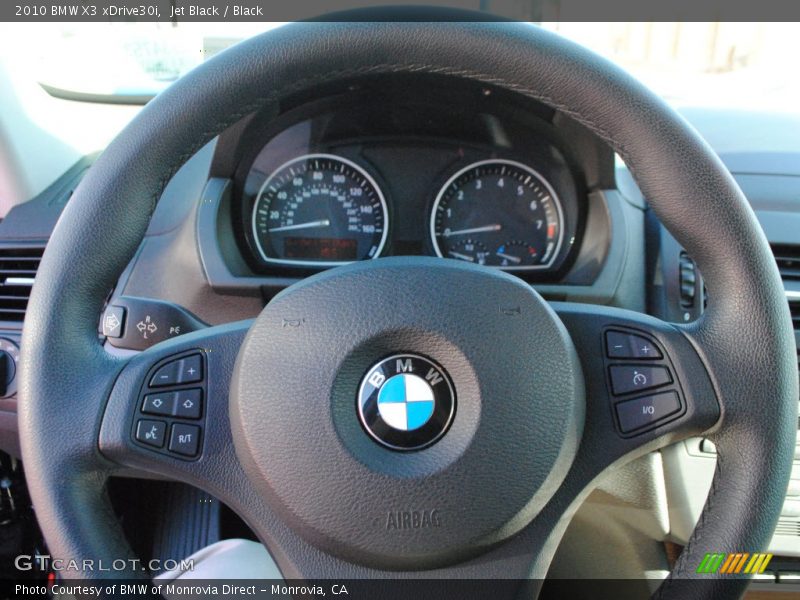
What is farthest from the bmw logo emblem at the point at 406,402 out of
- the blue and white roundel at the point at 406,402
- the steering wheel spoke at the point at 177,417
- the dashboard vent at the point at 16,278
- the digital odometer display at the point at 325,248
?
the dashboard vent at the point at 16,278

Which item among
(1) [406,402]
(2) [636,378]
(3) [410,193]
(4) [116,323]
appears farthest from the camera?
(3) [410,193]

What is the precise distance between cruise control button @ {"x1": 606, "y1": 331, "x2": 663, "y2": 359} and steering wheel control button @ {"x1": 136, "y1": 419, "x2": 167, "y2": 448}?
59 cm

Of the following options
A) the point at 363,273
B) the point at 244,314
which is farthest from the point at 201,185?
the point at 363,273

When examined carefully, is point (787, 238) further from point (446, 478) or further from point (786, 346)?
point (446, 478)

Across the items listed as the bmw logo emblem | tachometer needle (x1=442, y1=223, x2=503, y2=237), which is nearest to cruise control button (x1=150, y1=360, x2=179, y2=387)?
the bmw logo emblem

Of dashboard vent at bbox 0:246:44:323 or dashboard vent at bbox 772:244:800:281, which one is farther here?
dashboard vent at bbox 0:246:44:323

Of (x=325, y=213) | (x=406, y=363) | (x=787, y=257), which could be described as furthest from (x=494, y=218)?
(x=406, y=363)

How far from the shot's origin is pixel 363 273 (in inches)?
40.8

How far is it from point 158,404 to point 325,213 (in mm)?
983

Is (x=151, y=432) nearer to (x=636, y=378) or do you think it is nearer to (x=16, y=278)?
(x=636, y=378)

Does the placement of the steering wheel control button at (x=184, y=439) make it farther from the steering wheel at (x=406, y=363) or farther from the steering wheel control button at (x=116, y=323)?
the steering wheel control button at (x=116, y=323)

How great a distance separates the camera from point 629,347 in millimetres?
1091

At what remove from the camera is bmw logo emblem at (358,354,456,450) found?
966 mm

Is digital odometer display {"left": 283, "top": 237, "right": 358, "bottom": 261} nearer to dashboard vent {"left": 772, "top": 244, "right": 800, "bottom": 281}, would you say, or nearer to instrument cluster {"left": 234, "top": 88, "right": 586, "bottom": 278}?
instrument cluster {"left": 234, "top": 88, "right": 586, "bottom": 278}
